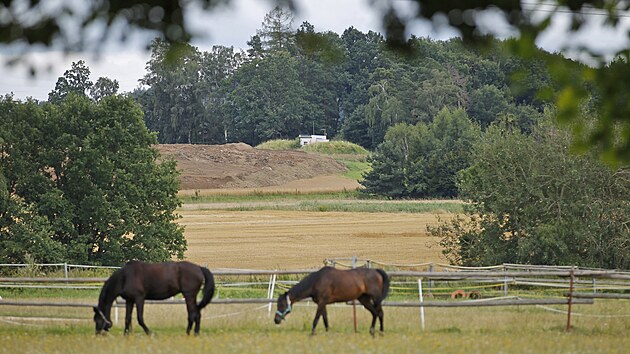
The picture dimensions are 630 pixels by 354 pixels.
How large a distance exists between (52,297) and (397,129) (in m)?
55.6

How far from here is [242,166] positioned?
92.9 metres

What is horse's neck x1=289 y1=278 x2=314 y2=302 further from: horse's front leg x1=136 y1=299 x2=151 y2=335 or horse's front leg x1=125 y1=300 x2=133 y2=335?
horse's front leg x1=125 y1=300 x2=133 y2=335

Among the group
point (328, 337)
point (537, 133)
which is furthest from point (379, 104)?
point (328, 337)

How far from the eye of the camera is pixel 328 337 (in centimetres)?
1402

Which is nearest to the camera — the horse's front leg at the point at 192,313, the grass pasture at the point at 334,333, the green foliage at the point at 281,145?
the grass pasture at the point at 334,333

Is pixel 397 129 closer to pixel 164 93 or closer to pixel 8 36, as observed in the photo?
pixel 164 93

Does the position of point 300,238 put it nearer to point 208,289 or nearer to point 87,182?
point 87,182

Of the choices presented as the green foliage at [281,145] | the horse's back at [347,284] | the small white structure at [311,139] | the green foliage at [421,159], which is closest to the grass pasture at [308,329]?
the horse's back at [347,284]

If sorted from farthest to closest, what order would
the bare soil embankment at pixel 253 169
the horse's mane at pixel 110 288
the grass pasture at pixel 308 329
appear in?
the bare soil embankment at pixel 253 169 < the horse's mane at pixel 110 288 < the grass pasture at pixel 308 329

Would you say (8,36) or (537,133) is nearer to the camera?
(8,36)

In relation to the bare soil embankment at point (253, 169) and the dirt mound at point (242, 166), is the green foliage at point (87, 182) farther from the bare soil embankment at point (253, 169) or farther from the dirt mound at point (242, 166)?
the dirt mound at point (242, 166)

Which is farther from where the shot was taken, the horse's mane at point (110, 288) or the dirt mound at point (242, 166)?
the dirt mound at point (242, 166)

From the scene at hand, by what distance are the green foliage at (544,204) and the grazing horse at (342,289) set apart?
1577 centimetres

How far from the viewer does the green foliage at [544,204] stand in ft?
99.0
